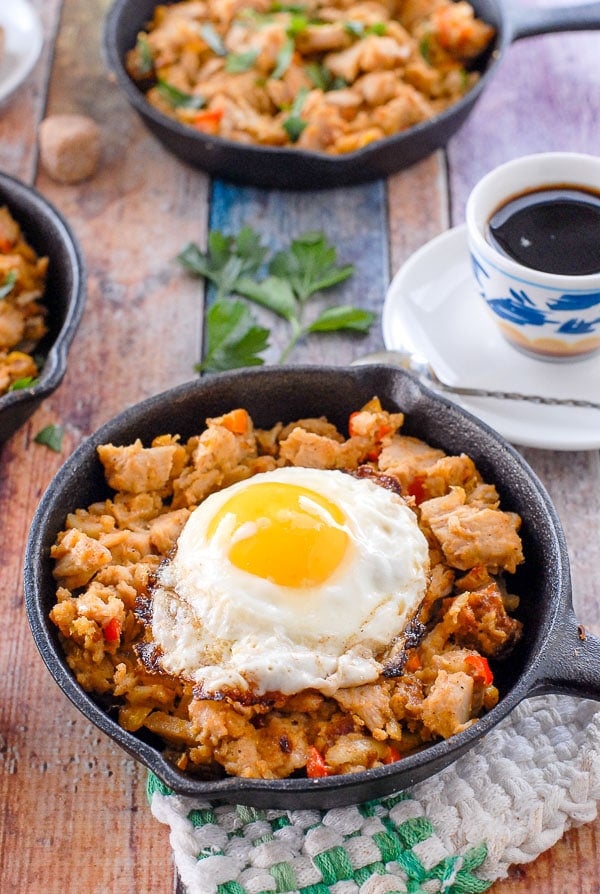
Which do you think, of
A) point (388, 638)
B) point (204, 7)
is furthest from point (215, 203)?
point (388, 638)

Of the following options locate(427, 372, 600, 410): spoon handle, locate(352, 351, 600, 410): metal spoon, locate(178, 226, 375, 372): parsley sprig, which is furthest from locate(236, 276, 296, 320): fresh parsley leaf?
locate(427, 372, 600, 410): spoon handle

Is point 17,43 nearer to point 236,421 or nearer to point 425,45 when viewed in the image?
point 425,45

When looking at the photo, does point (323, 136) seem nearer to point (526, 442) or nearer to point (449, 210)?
point (449, 210)

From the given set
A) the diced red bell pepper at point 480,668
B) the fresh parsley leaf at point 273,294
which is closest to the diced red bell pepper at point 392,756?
the diced red bell pepper at point 480,668

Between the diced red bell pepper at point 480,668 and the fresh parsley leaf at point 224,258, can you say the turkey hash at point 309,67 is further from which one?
the diced red bell pepper at point 480,668

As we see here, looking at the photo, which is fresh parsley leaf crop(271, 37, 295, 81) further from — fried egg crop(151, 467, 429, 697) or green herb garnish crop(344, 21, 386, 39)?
fried egg crop(151, 467, 429, 697)

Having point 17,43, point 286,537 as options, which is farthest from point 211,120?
point 286,537
